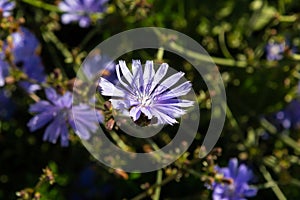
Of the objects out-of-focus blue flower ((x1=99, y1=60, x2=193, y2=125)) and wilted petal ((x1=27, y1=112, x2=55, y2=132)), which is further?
wilted petal ((x1=27, y1=112, x2=55, y2=132))

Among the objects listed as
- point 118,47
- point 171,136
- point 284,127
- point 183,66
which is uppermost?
point 118,47

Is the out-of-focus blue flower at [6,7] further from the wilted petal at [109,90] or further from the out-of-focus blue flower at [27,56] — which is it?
the wilted petal at [109,90]

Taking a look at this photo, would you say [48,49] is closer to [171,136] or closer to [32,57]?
[32,57]

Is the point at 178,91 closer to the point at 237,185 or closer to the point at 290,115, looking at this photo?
the point at 237,185

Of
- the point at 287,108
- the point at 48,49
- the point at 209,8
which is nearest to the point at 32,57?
the point at 48,49

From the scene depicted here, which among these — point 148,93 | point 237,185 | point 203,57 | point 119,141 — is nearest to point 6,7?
point 119,141

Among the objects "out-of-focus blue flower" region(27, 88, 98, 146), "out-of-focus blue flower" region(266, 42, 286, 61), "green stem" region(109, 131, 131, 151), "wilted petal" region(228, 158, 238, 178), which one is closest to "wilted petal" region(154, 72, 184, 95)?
"out-of-focus blue flower" region(27, 88, 98, 146)

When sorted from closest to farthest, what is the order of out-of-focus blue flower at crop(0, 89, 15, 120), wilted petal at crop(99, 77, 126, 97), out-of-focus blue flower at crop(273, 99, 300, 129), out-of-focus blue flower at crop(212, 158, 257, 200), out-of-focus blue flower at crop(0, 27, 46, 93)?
wilted petal at crop(99, 77, 126, 97) → out-of-focus blue flower at crop(212, 158, 257, 200) → out-of-focus blue flower at crop(0, 27, 46, 93) → out-of-focus blue flower at crop(0, 89, 15, 120) → out-of-focus blue flower at crop(273, 99, 300, 129)

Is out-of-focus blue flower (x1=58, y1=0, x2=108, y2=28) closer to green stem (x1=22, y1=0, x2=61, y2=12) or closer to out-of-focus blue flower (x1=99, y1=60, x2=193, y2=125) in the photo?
green stem (x1=22, y1=0, x2=61, y2=12)
